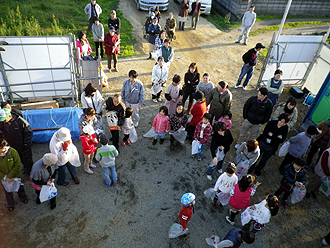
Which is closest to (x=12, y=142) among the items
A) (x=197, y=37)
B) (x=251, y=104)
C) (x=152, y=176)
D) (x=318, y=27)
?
(x=152, y=176)

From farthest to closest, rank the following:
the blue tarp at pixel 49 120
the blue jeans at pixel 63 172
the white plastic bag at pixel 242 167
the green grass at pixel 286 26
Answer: the green grass at pixel 286 26
the blue tarp at pixel 49 120
the white plastic bag at pixel 242 167
the blue jeans at pixel 63 172

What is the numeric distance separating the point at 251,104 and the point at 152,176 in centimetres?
315

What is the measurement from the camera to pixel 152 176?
666 centimetres

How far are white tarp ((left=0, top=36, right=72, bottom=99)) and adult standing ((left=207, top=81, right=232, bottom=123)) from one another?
4361mm

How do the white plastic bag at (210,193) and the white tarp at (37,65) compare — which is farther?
the white tarp at (37,65)

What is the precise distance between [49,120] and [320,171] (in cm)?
694

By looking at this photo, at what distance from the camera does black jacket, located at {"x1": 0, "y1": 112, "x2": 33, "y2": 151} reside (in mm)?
5602

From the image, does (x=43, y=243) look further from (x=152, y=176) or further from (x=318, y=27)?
(x=318, y=27)

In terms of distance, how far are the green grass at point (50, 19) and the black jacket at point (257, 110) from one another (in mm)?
6846

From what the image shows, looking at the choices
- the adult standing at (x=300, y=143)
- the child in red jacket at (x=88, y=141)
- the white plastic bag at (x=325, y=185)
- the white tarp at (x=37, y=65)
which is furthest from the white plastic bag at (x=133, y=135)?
the white plastic bag at (x=325, y=185)

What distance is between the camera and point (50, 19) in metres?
14.2

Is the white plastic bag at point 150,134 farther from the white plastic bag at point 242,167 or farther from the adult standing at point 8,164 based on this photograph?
the adult standing at point 8,164

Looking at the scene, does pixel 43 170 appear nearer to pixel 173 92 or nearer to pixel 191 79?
pixel 173 92

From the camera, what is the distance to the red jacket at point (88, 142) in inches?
234
